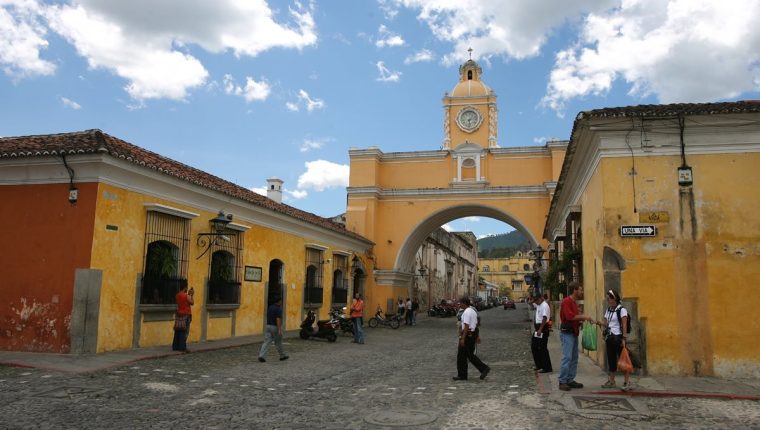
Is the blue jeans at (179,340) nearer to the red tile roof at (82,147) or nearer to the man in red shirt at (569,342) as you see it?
the red tile roof at (82,147)

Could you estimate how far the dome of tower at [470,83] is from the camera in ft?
93.0

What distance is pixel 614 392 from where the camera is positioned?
7062 mm

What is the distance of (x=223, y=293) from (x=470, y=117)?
17.0 metres

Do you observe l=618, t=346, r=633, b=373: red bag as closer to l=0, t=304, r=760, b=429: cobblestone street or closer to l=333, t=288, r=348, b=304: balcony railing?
l=0, t=304, r=760, b=429: cobblestone street

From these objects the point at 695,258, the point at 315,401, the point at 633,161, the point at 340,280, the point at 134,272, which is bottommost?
the point at 315,401

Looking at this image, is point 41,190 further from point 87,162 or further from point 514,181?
point 514,181

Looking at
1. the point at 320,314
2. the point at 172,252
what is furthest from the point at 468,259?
the point at 172,252

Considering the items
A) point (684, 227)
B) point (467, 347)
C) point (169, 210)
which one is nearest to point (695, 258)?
point (684, 227)

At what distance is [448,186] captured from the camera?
88.5 feet

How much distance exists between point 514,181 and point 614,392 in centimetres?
1998

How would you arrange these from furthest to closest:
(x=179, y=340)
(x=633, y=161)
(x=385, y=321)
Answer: (x=385, y=321), (x=179, y=340), (x=633, y=161)

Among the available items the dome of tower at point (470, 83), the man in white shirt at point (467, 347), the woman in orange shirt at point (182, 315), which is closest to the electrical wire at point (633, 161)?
the man in white shirt at point (467, 347)

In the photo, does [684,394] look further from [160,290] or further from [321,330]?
[321,330]

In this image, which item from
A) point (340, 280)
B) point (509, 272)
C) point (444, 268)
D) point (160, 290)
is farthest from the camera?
point (509, 272)
